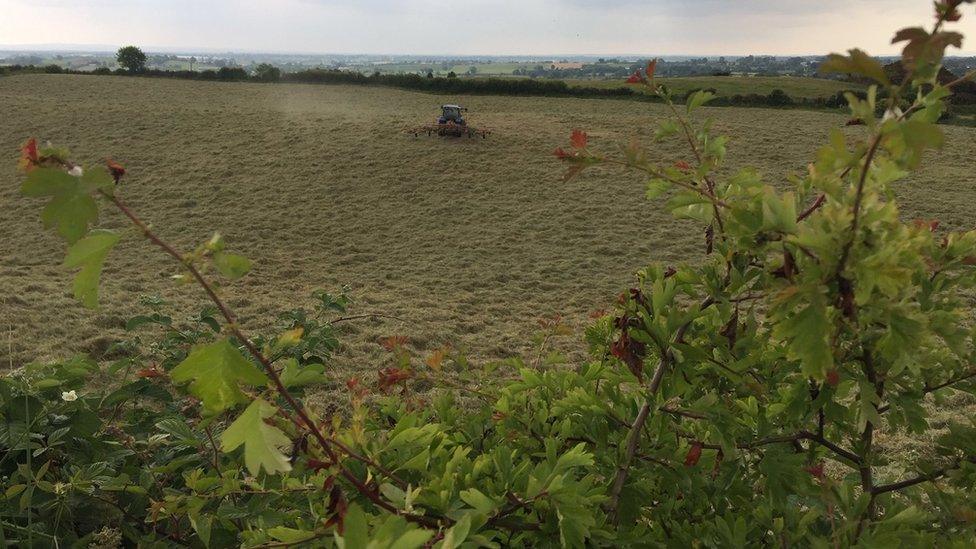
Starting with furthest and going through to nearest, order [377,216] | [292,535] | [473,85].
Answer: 1. [473,85]
2. [377,216]
3. [292,535]

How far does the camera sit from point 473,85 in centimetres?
2564

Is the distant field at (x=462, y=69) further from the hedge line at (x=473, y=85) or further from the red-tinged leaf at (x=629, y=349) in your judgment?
the red-tinged leaf at (x=629, y=349)

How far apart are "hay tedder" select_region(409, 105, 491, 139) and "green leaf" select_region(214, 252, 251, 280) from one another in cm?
1356

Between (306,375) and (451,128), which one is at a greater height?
(306,375)

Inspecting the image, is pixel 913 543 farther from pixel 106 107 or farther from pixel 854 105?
pixel 106 107

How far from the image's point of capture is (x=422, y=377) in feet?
4.46

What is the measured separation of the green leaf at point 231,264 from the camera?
1.93 feet

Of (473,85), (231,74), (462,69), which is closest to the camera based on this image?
(473,85)

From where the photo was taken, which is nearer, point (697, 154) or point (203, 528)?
point (697, 154)

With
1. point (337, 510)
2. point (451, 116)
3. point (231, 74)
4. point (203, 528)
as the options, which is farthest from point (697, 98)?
point (231, 74)

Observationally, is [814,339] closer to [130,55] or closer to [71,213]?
[71,213]

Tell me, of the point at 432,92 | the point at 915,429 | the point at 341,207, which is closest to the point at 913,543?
the point at 915,429

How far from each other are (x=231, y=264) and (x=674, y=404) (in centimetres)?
89

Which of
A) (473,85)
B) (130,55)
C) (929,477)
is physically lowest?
(929,477)
